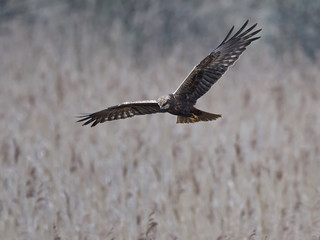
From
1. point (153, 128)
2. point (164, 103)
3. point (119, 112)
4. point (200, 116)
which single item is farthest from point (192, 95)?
point (153, 128)

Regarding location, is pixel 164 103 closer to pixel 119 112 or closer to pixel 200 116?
pixel 200 116

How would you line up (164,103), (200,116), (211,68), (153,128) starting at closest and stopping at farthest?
1. (164,103)
2. (200,116)
3. (211,68)
4. (153,128)

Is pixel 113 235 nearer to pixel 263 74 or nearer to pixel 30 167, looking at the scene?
pixel 30 167

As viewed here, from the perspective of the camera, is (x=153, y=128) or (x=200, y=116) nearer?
(x=200, y=116)

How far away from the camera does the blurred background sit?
15.1 ft

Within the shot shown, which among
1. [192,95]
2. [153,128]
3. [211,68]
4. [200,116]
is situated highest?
[153,128]

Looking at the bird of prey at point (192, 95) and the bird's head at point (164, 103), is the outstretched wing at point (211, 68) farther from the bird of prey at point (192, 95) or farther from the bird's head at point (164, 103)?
the bird's head at point (164, 103)

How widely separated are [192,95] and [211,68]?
28 centimetres

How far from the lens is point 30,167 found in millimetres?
4797

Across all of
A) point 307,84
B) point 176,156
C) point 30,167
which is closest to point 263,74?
point 307,84

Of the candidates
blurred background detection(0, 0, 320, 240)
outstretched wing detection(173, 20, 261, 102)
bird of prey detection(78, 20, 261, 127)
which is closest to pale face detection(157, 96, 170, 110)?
bird of prey detection(78, 20, 261, 127)

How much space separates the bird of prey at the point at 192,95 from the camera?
3.85 m

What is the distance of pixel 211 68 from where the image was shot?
4.18 metres

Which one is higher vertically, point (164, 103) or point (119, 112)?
point (119, 112)
